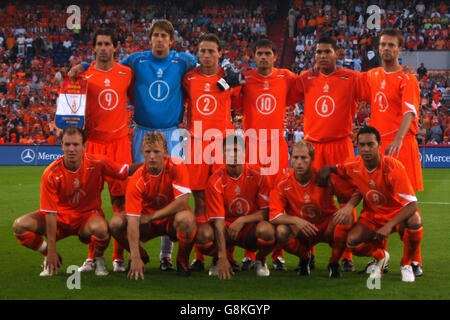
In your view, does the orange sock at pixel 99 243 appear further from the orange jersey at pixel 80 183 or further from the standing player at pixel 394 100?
the standing player at pixel 394 100

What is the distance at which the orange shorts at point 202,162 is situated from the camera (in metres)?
6.23

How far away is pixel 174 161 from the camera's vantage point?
18.4 ft

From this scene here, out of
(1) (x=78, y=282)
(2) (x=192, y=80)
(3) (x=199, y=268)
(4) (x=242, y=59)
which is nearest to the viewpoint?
(1) (x=78, y=282)

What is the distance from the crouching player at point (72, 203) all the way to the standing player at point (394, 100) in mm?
2477

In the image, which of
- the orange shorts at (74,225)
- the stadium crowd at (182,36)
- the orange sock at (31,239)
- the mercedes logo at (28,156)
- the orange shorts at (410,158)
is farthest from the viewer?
the stadium crowd at (182,36)

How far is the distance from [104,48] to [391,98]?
2.82 metres

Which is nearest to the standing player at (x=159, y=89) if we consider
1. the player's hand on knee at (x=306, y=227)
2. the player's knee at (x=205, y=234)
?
the player's knee at (x=205, y=234)

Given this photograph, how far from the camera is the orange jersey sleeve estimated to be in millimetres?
6406

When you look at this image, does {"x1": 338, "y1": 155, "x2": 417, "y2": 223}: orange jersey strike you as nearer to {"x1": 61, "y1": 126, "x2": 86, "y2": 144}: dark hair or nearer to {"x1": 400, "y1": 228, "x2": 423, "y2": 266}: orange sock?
{"x1": 400, "y1": 228, "x2": 423, "y2": 266}: orange sock

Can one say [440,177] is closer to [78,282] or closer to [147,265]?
[147,265]

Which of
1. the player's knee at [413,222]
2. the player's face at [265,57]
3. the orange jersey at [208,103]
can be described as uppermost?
the player's face at [265,57]

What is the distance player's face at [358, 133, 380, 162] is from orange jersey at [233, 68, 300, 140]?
54.6 inches

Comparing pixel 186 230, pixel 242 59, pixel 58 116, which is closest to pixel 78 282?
pixel 186 230

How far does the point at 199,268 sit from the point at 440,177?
11601 mm
